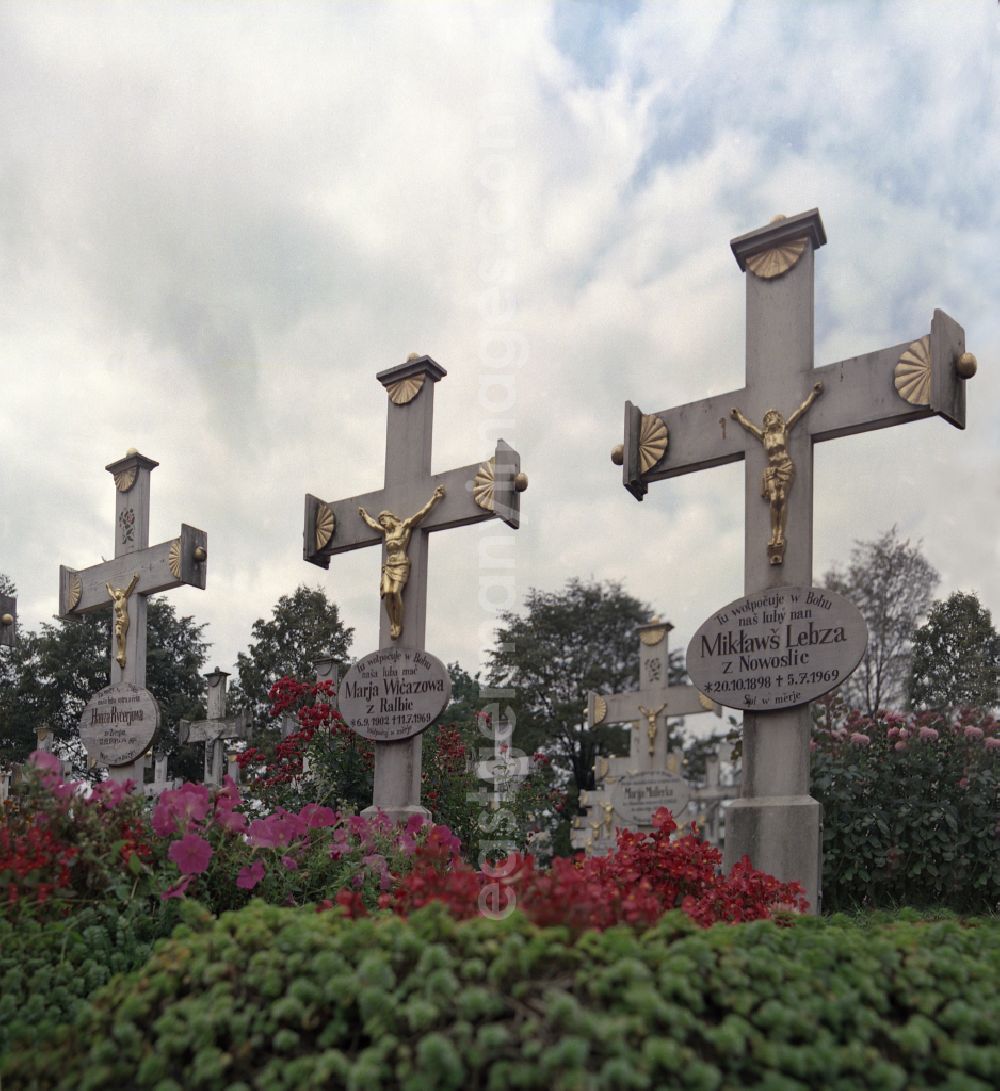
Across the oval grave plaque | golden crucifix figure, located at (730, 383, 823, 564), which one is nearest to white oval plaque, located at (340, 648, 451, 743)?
golden crucifix figure, located at (730, 383, 823, 564)

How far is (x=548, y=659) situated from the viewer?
3161 cm

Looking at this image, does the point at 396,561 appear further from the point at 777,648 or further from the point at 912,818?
the point at 912,818

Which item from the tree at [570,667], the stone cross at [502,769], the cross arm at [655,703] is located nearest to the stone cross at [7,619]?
the stone cross at [502,769]

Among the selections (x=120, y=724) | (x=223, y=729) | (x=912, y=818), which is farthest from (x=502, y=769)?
Answer: (x=223, y=729)

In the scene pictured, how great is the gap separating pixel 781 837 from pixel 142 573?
7277 millimetres

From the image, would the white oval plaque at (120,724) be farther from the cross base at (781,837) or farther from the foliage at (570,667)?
the foliage at (570,667)

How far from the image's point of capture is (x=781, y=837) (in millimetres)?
6277

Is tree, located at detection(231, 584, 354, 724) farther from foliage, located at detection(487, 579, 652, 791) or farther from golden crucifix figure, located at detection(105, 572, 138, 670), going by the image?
golden crucifix figure, located at detection(105, 572, 138, 670)

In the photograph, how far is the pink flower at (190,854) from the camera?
12.1ft

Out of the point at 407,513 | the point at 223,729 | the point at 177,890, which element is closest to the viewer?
the point at 177,890

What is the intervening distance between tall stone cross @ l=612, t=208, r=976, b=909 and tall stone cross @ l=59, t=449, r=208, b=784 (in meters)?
5.03

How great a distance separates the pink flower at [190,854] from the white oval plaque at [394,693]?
455 cm

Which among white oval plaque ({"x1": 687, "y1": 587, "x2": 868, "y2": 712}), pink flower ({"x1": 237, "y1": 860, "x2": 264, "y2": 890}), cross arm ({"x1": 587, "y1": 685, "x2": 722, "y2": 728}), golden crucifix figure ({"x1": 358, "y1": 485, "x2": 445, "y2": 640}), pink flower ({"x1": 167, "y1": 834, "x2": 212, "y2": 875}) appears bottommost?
pink flower ({"x1": 237, "y1": 860, "x2": 264, "y2": 890})

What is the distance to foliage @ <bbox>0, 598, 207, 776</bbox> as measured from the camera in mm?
28625
